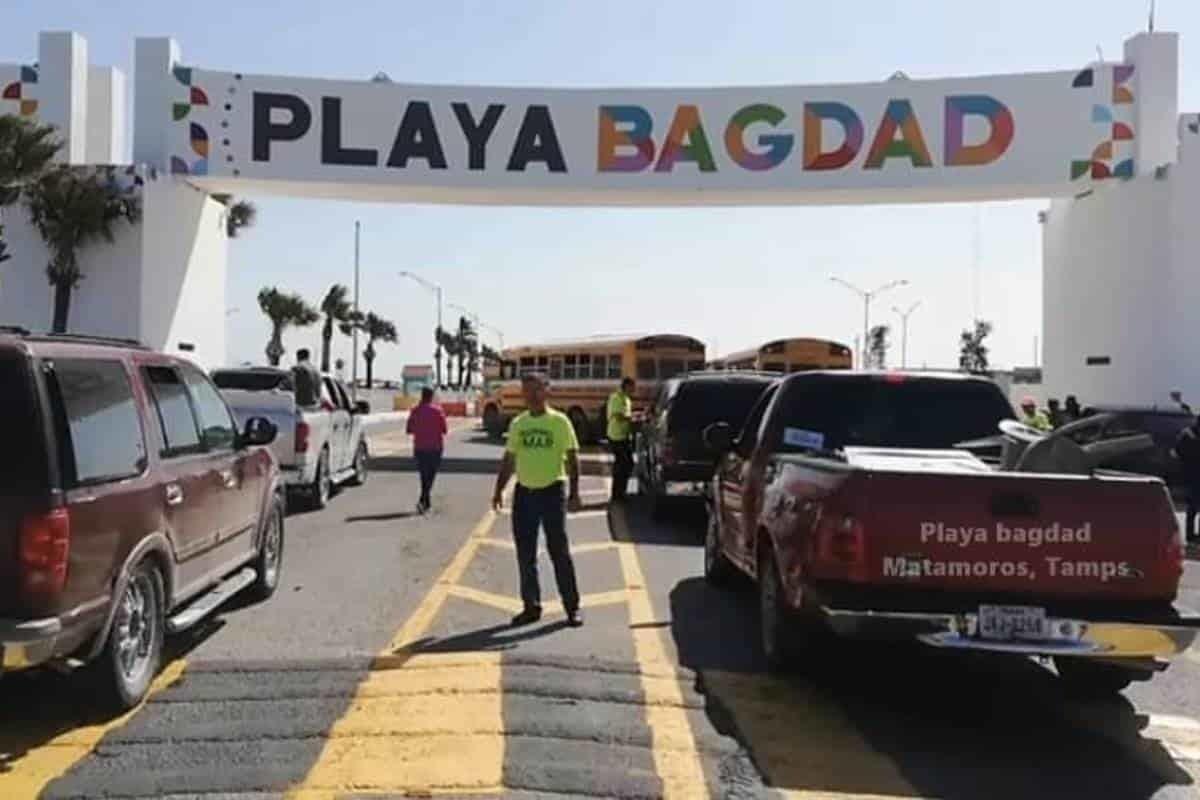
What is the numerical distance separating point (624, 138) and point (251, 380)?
1136 cm

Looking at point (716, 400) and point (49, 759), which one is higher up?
point (716, 400)

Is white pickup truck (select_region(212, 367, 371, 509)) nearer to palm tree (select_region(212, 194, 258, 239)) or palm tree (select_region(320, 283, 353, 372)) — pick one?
palm tree (select_region(212, 194, 258, 239))

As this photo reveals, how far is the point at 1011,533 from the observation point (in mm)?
6543

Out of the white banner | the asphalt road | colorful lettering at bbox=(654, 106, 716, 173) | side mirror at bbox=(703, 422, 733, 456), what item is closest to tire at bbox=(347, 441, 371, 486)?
the white banner

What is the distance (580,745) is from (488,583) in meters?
5.16

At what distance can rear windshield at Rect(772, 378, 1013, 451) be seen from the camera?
8.68 meters

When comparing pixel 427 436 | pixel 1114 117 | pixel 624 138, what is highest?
pixel 1114 117

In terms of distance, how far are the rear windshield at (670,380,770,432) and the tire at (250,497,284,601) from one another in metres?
6.65

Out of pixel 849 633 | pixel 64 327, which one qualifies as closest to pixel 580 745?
pixel 849 633

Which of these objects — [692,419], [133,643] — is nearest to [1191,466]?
[692,419]

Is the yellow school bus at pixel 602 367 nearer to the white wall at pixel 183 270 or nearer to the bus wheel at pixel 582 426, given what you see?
the bus wheel at pixel 582 426

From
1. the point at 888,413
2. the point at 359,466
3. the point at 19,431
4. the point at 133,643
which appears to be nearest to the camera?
the point at 19,431

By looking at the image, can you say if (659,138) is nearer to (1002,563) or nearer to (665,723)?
(1002,563)

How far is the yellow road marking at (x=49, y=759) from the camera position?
5531 millimetres
